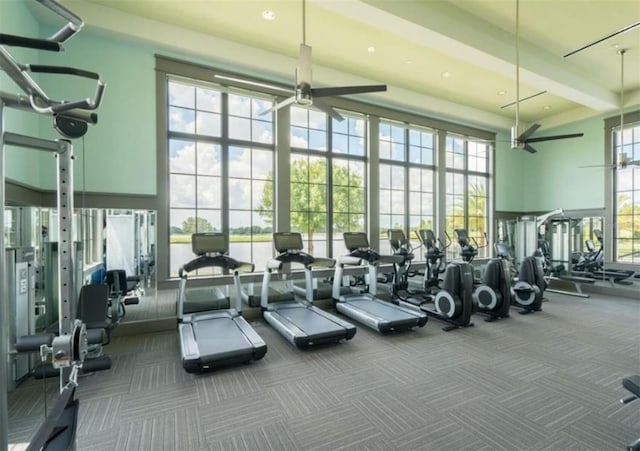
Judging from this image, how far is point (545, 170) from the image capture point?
9219 millimetres

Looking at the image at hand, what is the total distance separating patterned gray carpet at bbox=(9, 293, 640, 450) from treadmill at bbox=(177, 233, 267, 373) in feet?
0.56

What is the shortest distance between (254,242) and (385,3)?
4446 mm

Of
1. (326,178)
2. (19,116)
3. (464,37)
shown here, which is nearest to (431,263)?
(326,178)

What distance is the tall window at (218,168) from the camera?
5.52 metres

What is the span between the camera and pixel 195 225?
5.66 m

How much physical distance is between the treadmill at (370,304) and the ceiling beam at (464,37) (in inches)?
134

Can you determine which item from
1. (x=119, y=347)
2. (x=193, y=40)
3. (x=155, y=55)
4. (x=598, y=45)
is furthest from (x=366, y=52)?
(x=119, y=347)

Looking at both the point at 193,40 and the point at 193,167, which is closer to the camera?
the point at 193,40

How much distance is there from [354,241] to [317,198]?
1.57m

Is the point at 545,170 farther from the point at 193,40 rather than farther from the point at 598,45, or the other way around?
the point at 193,40

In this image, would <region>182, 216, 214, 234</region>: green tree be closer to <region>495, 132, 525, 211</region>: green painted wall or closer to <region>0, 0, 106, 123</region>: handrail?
<region>0, 0, 106, 123</region>: handrail

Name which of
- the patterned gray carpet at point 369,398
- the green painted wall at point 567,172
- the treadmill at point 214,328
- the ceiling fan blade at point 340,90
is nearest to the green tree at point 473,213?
the green painted wall at point 567,172

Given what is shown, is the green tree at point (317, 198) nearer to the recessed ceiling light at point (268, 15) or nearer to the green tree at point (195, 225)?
the green tree at point (195, 225)

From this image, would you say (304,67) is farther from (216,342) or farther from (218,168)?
(216,342)
